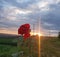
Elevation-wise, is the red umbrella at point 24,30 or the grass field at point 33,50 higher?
the red umbrella at point 24,30

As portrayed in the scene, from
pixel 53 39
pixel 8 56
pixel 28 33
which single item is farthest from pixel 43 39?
pixel 28 33

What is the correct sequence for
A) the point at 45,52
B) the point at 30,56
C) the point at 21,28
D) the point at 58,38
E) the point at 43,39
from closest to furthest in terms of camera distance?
1. the point at 21,28
2. the point at 30,56
3. the point at 45,52
4. the point at 43,39
5. the point at 58,38

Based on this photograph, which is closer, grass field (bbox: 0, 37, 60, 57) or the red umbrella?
the red umbrella

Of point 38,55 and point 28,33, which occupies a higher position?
point 28,33

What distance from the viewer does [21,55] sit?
1337cm

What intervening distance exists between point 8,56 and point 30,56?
2258 mm

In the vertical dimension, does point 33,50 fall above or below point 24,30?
below

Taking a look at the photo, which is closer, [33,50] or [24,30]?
[24,30]

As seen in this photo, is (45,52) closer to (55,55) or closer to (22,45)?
(55,55)

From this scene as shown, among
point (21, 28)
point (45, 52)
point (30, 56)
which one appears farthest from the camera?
point (45, 52)

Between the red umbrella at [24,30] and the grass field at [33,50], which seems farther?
the grass field at [33,50]

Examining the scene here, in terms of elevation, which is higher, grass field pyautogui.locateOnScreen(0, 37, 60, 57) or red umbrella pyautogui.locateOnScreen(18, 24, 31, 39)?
red umbrella pyautogui.locateOnScreen(18, 24, 31, 39)

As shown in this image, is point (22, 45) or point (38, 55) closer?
point (38, 55)

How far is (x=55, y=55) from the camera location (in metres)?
14.9
